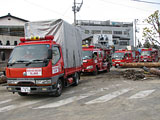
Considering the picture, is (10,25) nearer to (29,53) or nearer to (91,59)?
(91,59)

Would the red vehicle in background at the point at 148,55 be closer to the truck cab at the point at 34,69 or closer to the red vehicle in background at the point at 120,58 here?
the red vehicle in background at the point at 120,58

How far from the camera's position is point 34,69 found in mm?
6770

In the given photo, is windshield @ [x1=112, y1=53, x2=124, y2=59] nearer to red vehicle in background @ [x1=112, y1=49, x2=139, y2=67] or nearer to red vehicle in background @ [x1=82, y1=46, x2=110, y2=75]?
red vehicle in background @ [x1=112, y1=49, x2=139, y2=67]

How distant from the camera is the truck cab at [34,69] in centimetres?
681

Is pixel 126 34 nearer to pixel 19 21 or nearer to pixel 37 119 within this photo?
pixel 19 21

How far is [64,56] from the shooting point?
8.44 m

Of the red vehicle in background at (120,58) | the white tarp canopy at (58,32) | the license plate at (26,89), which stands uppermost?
the white tarp canopy at (58,32)

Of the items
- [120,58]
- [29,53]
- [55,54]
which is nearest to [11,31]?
[120,58]

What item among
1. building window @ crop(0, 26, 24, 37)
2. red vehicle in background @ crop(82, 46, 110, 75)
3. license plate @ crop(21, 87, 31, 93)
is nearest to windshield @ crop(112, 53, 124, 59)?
red vehicle in background @ crop(82, 46, 110, 75)

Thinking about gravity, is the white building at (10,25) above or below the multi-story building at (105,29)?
below

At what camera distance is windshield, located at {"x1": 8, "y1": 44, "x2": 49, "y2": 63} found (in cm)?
711

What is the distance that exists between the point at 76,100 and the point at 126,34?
81504 millimetres

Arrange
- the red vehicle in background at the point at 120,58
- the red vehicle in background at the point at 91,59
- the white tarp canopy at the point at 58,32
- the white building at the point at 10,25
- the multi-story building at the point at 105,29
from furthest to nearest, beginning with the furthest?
the multi-story building at the point at 105,29 → the white building at the point at 10,25 → the red vehicle in background at the point at 120,58 → the red vehicle in background at the point at 91,59 → the white tarp canopy at the point at 58,32

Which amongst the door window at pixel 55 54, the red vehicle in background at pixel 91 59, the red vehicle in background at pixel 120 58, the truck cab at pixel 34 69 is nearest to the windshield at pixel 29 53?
the truck cab at pixel 34 69
